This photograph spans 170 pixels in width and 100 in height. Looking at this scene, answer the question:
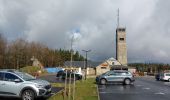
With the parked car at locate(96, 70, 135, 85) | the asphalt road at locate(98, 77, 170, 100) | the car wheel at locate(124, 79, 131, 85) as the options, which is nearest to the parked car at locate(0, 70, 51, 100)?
the asphalt road at locate(98, 77, 170, 100)

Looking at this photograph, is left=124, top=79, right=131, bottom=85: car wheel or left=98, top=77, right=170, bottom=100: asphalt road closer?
left=98, top=77, right=170, bottom=100: asphalt road

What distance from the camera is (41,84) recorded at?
1722 cm

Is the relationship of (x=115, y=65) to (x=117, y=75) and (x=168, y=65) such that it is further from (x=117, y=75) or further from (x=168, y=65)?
(x=117, y=75)

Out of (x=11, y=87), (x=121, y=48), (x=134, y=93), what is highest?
(x=121, y=48)

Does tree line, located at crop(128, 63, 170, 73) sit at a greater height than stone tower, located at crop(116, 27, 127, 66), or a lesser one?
lesser

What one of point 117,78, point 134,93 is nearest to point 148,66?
point 117,78

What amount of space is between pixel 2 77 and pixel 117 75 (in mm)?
22455

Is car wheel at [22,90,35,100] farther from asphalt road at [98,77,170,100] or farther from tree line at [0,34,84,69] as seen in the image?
tree line at [0,34,84,69]

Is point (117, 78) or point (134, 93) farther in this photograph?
point (117, 78)

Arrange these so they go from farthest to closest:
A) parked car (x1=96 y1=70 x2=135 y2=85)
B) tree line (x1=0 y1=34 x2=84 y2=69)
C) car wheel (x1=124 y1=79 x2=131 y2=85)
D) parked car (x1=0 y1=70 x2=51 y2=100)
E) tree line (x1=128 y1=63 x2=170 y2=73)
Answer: tree line (x1=128 y1=63 x2=170 y2=73) → tree line (x1=0 y1=34 x2=84 y2=69) → parked car (x1=96 y1=70 x2=135 y2=85) → car wheel (x1=124 y1=79 x2=131 y2=85) → parked car (x1=0 y1=70 x2=51 y2=100)

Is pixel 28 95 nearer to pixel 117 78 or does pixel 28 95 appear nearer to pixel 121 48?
pixel 117 78

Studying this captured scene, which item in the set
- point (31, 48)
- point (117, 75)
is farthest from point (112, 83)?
point (31, 48)

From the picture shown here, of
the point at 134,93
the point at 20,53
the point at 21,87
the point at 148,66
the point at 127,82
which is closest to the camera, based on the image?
the point at 21,87

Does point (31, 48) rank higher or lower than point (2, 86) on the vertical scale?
higher
